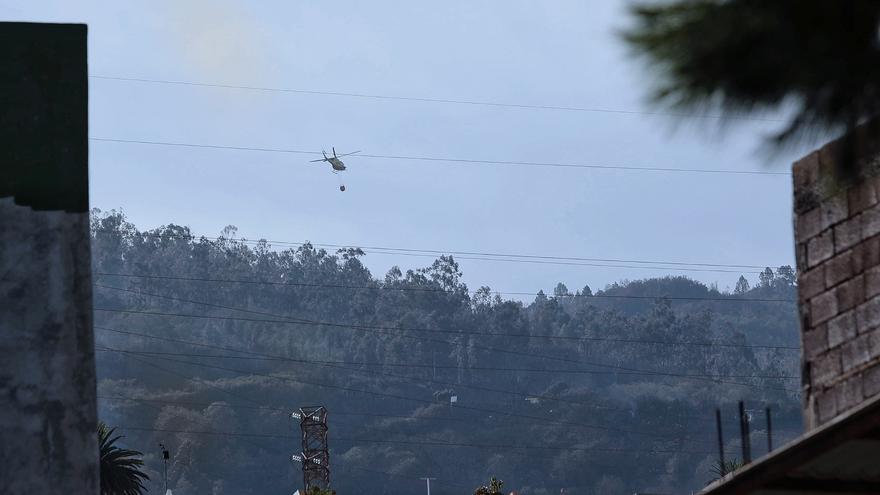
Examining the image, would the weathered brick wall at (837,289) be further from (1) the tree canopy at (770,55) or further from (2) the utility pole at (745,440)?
(2) the utility pole at (745,440)

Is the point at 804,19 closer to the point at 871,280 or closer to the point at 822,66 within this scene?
the point at 822,66

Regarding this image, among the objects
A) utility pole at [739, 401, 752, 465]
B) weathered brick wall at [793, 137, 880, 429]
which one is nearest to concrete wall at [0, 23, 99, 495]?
weathered brick wall at [793, 137, 880, 429]

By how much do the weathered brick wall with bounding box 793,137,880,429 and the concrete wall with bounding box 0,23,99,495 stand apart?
5.85 metres

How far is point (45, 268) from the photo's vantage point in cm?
1230

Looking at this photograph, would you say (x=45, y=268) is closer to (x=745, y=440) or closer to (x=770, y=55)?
(x=770, y=55)

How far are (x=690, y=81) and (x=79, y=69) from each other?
343 inches

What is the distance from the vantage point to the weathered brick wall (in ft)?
32.2

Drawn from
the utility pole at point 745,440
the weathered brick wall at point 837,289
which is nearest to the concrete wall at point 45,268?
the weathered brick wall at point 837,289

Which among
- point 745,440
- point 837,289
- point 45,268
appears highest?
point 45,268

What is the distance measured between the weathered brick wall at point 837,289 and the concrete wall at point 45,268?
585 centimetres

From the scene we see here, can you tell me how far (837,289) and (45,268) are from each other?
643 centimetres

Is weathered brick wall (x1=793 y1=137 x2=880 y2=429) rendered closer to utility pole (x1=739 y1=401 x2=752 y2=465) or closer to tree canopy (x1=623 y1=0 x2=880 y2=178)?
tree canopy (x1=623 y1=0 x2=880 y2=178)

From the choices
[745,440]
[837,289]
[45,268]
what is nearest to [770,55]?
[837,289]

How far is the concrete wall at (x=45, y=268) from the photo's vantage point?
39.4 feet
